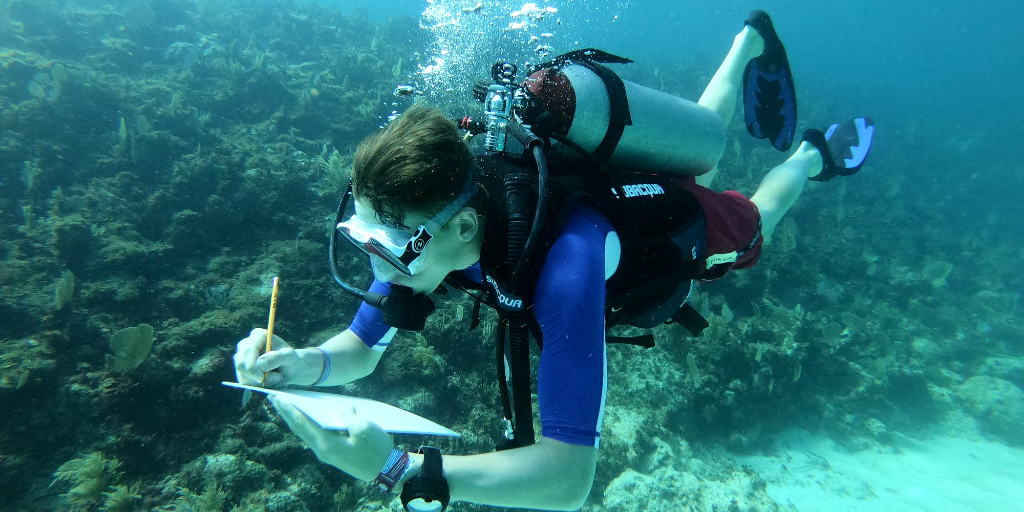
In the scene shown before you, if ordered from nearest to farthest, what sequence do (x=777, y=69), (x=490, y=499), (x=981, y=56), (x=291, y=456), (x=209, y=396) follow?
(x=490, y=499), (x=291, y=456), (x=209, y=396), (x=777, y=69), (x=981, y=56)

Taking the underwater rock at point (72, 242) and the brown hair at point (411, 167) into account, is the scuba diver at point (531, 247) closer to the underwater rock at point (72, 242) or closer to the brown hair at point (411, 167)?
the brown hair at point (411, 167)

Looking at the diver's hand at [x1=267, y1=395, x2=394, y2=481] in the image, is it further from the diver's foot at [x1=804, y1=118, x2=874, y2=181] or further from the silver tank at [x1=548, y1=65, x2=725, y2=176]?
the diver's foot at [x1=804, y1=118, x2=874, y2=181]

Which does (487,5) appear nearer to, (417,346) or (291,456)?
(417,346)

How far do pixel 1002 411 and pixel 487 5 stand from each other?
88.0 ft

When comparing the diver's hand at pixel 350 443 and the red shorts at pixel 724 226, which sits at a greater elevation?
the red shorts at pixel 724 226

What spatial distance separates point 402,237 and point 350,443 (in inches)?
31.6

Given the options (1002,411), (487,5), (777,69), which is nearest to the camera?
(777,69)

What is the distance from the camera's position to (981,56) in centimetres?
7812

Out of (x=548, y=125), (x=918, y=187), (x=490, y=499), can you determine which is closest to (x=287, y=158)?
(x=548, y=125)

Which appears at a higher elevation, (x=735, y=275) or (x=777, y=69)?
(x=777, y=69)

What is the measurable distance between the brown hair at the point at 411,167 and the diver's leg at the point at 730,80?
9.13 ft

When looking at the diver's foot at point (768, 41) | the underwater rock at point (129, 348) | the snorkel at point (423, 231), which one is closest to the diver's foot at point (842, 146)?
the diver's foot at point (768, 41)

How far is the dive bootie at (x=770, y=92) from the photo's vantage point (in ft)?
15.5

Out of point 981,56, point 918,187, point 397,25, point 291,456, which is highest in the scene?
point 981,56
